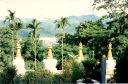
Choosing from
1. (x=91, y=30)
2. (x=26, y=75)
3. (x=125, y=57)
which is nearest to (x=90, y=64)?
(x=26, y=75)

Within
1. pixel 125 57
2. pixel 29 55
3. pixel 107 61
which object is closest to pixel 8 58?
pixel 29 55

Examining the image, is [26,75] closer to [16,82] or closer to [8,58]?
[16,82]

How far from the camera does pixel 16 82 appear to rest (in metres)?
28.0

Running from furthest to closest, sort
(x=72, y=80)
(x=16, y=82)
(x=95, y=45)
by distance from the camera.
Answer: (x=95, y=45) → (x=72, y=80) → (x=16, y=82)

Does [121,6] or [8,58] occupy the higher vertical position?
[121,6]

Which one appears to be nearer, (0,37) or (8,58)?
(8,58)

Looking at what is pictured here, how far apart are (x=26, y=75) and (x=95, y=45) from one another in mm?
34025

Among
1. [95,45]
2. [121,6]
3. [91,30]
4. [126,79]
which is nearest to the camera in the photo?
[126,79]

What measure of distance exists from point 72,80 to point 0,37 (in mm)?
44506

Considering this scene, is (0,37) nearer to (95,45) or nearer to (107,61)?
(95,45)

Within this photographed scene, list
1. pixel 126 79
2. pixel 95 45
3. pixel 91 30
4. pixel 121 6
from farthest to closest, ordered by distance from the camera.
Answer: pixel 91 30, pixel 95 45, pixel 121 6, pixel 126 79

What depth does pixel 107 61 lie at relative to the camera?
32.7 m

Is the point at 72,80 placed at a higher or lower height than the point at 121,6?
lower

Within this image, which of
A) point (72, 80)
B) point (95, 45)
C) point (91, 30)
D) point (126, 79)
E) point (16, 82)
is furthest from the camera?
point (91, 30)
